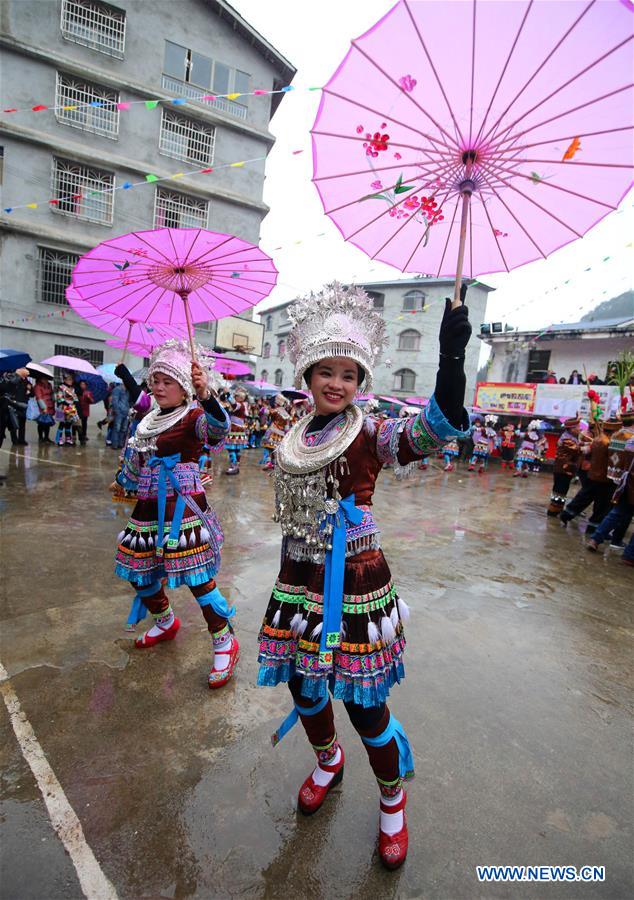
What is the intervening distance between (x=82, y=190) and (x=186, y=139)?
4410 mm

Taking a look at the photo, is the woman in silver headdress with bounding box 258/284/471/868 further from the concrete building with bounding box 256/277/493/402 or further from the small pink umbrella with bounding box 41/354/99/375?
the concrete building with bounding box 256/277/493/402

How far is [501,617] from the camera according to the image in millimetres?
3912

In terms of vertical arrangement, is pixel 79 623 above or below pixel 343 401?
below

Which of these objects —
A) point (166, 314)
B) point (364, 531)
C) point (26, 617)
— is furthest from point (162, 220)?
point (364, 531)

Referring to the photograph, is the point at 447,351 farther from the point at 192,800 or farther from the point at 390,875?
the point at 192,800

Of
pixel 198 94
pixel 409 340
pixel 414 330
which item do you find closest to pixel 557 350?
pixel 414 330

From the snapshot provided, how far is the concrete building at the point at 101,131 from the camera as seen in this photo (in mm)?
14234

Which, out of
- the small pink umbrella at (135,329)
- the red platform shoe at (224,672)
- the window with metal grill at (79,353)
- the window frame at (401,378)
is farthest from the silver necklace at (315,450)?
the window frame at (401,378)

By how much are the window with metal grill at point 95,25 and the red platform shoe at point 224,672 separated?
19.9 meters

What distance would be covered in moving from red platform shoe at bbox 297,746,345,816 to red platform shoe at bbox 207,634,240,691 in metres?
0.87

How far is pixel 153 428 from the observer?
9.48 ft

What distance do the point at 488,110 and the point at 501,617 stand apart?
11.9 ft

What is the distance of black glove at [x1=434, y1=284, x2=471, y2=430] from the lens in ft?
5.04

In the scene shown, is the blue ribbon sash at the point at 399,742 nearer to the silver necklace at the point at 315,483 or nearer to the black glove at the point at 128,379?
the silver necklace at the point at 315,483
